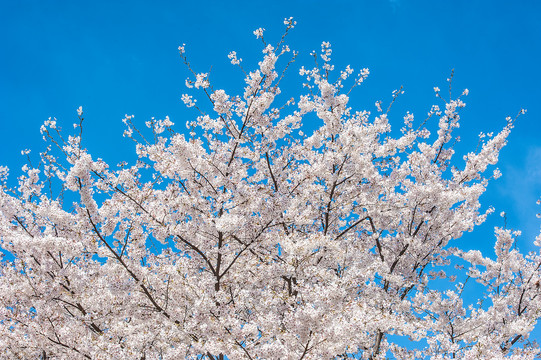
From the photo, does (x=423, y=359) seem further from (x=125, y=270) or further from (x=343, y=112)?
(x=125, y=270)

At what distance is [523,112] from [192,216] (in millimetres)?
8185

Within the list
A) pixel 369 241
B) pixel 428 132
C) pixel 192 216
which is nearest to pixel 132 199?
pixel 192 216

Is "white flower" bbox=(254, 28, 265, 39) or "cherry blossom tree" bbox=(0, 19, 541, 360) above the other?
"white flower" bbox=(254, 28, 265, 39)

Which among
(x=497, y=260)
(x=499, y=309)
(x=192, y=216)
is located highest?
(x=497, y=260)

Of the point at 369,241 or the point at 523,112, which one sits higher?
the point at 523,112

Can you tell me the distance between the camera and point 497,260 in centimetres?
1166

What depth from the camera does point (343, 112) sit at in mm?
9836

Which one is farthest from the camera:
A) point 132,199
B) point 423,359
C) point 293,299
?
point 423,359

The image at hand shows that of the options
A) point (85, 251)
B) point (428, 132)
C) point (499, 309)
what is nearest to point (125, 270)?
point (85, 251)

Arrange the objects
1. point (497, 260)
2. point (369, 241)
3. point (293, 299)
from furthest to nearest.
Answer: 1. point (497, 260)
2. point (369, 241)
3. point (293, 299)

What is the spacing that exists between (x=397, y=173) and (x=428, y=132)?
62.4 inches

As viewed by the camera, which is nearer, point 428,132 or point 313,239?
point 313,239

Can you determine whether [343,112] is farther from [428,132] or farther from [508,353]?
[508,353]

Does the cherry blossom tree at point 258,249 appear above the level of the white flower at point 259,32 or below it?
below
